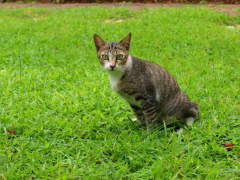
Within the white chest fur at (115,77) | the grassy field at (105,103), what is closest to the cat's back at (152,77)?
the white chest fur at (115,77)

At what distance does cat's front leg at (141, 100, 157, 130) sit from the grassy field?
14 centimetres

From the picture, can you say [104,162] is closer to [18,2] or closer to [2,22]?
[2,22]

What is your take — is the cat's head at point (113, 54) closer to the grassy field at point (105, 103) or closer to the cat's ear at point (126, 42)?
the cat's ear at point (126, 42)

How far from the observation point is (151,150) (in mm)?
3338

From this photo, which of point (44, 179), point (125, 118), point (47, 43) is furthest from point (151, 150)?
point (47, 43)

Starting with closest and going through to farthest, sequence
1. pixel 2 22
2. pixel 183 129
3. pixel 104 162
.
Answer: pixel 104 162 → pixel 183 129 → pixel 2 22

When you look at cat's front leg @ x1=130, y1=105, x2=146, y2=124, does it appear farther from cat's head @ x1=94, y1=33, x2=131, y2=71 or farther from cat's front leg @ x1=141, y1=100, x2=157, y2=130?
cat's head @ x1=94, y1=33, x2=131, y2=71

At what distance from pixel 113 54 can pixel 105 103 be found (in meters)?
1.21

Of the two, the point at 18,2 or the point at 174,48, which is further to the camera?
the point at 18,2

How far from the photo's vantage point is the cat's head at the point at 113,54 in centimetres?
345

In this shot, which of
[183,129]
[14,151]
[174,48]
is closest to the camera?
[14,151]

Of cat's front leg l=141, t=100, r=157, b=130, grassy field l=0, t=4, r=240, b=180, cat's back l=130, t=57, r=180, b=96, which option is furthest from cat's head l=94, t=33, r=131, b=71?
grassy field l=0, t=4, r=240, b=180

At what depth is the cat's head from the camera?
345 cm

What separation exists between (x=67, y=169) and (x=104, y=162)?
383 mm
